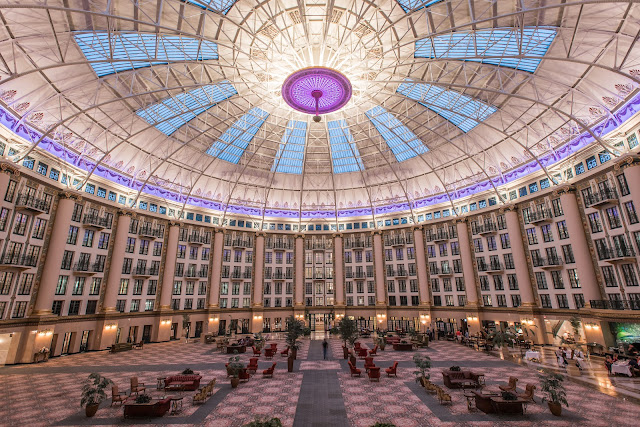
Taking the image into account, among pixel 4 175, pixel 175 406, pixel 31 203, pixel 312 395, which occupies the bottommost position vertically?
pixel 312 395

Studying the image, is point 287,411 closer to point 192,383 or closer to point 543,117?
point 192,383

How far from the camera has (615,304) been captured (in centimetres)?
2667

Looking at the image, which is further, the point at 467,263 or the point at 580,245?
the point at 467,263

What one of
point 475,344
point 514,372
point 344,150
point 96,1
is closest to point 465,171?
point 344,150

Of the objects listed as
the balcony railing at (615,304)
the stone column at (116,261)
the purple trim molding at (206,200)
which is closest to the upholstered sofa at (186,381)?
the stone column at (116,261)

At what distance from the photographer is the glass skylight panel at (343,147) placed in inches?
1677

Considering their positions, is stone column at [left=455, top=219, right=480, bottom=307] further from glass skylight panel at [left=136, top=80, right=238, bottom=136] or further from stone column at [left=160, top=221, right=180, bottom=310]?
stone column at [left=160, top=221, right=180, bottom=310]

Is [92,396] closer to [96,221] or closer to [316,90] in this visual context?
[316,90]

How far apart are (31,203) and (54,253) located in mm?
5109

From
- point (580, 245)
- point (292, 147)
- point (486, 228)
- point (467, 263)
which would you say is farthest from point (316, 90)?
point (467, 263)

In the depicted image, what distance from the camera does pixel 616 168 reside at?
2683 centimetres

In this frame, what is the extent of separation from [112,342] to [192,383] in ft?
76.6

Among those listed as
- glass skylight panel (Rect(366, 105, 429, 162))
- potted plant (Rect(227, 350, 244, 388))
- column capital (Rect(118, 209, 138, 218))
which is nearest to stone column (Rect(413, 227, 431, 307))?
glass skylight panel (Rect(366, 105, 429, 162))

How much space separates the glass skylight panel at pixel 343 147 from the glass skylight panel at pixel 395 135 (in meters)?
4.10
